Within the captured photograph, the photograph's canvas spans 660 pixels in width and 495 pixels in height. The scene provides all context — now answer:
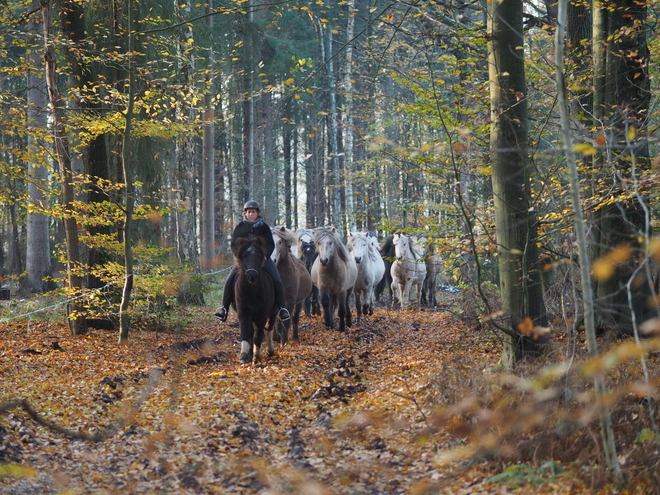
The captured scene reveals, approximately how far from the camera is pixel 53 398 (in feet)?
24.7

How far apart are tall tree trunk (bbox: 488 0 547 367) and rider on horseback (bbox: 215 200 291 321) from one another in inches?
164

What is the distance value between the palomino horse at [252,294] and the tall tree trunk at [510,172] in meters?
4.06

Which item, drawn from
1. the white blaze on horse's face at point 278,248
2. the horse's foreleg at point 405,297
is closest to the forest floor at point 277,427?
the white blaze on horse's face at point 278,248

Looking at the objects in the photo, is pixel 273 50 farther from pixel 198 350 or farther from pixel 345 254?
pixel 198 350

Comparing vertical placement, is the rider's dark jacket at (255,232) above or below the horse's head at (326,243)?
above

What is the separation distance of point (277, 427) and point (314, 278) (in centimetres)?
806

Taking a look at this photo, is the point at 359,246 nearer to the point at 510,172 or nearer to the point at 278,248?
the point at 278,248

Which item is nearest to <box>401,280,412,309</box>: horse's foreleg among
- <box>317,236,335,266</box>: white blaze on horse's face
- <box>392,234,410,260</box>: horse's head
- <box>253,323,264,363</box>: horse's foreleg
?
<box>392,234,410,260</box>: horse's head

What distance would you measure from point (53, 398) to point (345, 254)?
808 centimetres

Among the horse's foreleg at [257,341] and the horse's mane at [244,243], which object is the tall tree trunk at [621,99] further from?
the horse's foreleg at [257,341]

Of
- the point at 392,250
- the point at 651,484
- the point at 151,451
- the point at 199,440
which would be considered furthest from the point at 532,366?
the point at 392,250

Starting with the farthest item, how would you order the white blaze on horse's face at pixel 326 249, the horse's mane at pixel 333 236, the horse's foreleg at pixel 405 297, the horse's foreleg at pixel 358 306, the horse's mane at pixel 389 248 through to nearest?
the horse's mane at pixel 389 248
the horse's foreleg at pixel 405 297
the horse's foreleg at pixel 358 306
the horse's mane at pixel 333 236
the white blaze on horse's face at pixel 326 249

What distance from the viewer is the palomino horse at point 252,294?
9.83 meters

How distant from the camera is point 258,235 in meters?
10.1
